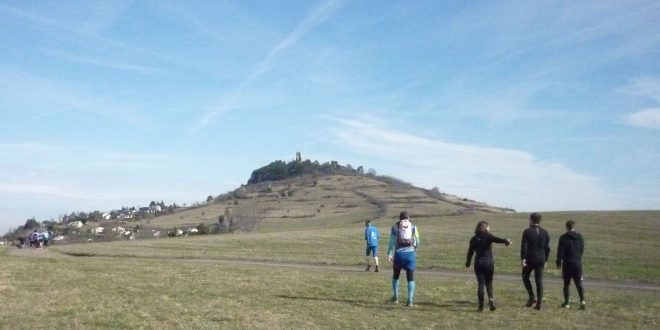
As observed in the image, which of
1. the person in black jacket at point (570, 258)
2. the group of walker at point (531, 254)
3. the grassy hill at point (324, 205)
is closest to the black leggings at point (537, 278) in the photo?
the group of walker at point (531, 254)

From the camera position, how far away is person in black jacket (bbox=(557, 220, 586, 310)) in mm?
16516

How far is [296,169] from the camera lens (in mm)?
182375

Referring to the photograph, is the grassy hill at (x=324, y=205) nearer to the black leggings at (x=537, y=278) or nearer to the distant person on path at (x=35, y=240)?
the distant person on path at (x=35, y=240)

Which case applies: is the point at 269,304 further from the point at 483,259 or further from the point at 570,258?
the point at 570,258

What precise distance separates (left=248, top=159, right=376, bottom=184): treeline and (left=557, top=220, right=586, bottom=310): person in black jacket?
15134 centimetres

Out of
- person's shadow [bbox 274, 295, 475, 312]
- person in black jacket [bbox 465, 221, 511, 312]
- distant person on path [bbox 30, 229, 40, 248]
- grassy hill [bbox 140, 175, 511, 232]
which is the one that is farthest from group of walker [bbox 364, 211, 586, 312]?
grassy hill [bbox 140, 175, 511, 232]

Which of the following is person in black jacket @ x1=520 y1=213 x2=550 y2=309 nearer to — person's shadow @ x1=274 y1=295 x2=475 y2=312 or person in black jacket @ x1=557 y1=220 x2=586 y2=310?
person in black jacket @ x1=557 y1=220 x2=586 y2=310

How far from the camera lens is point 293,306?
15.8 meters

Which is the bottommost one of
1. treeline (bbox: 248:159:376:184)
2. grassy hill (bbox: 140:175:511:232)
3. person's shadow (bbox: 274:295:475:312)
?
person's shadow (bbox: 274:295:475:312)

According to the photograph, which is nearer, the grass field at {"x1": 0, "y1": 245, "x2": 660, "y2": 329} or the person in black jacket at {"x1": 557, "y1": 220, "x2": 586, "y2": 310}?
the grass field at {"x1": 0, "y1": 245, "x2": 660, "y2": 329}

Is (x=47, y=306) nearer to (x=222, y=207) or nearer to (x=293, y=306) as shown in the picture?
(x=293, y=306)

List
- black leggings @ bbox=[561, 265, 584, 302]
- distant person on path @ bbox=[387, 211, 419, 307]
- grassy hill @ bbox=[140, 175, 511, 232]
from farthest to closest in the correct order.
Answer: grassy hill @ bbox=[140, 175, 511, 232] → distant person on path @ bbox=[387, 211, 419, 307] → black leggings @ bbox=[561, 265, 584, 302]

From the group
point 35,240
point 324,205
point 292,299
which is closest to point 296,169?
point 324,205

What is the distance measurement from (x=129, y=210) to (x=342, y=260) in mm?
138878
